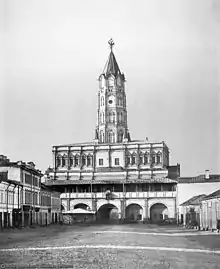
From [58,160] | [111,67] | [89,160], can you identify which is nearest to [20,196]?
[58,160]

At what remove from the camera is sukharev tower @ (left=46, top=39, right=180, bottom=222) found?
751 cm

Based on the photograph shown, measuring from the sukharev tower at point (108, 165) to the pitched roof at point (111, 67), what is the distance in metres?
0.29

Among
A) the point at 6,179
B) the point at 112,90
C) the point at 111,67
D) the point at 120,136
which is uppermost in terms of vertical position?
the point at 111,67

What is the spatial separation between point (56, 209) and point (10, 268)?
16.2 feet

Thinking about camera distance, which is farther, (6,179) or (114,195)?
Answer: (114,195)

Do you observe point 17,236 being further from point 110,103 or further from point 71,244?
point 110,103

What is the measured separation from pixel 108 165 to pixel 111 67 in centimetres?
323

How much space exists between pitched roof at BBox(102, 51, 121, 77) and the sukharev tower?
0.29m

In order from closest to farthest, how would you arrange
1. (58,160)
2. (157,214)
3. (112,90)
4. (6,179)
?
(112,90), (58,160), (6,179), (157,214)

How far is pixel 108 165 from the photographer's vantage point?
29.7 ft

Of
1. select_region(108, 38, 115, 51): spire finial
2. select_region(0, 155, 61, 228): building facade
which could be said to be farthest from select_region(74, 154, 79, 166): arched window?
select_region(108, 38, 115, 51): spire finial

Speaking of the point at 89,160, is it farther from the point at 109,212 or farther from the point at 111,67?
the point at 111,67

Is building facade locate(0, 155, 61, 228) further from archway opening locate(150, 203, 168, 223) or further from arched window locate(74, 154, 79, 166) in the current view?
archway opening locate(150, 203, 168, 223)

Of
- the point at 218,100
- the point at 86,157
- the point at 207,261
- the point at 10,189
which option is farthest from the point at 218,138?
the point at 10,189
